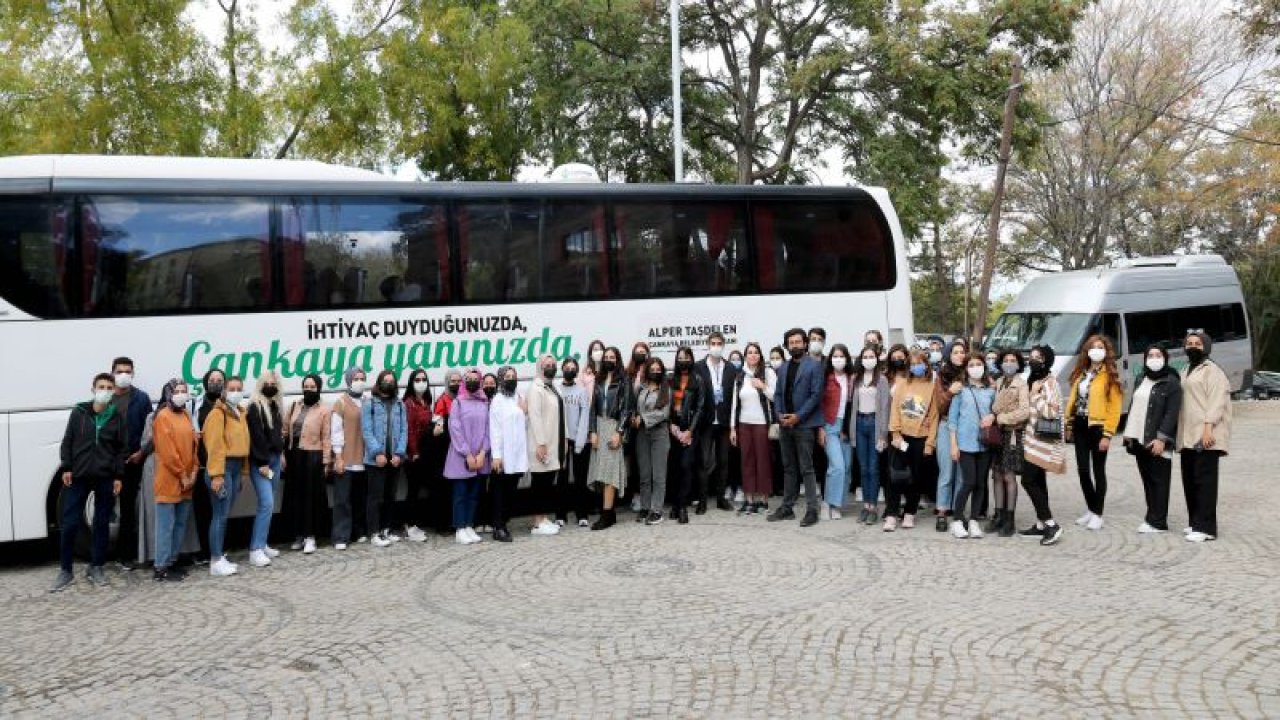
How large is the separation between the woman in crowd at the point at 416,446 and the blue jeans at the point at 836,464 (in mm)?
3882

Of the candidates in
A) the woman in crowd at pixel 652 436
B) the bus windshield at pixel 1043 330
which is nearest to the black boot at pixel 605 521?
the woman in crowd at pixel 652 436

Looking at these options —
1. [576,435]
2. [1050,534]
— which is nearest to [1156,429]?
[1050,534]

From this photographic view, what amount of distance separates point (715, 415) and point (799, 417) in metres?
1.06

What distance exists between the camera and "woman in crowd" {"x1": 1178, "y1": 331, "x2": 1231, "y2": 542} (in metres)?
7.98

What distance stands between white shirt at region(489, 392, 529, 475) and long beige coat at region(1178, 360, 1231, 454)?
19.2 ft

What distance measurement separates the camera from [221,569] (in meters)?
7.68

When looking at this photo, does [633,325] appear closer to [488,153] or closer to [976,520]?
[976,520]

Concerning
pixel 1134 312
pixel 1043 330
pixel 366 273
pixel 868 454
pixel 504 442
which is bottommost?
pixel 868 454

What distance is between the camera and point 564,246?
1004 cm

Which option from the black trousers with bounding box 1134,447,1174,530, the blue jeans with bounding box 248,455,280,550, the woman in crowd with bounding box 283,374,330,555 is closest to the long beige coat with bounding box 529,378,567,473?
the woman in crowd with bounding box 283,374,330,555

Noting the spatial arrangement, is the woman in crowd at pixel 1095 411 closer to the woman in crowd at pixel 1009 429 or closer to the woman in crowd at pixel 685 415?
the woman in crowd at pixel 1009 429

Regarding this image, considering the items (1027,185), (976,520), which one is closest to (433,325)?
(976,520)

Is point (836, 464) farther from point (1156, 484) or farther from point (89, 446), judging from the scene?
point (89, 446)

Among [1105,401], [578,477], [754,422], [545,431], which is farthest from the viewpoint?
[754,422]
